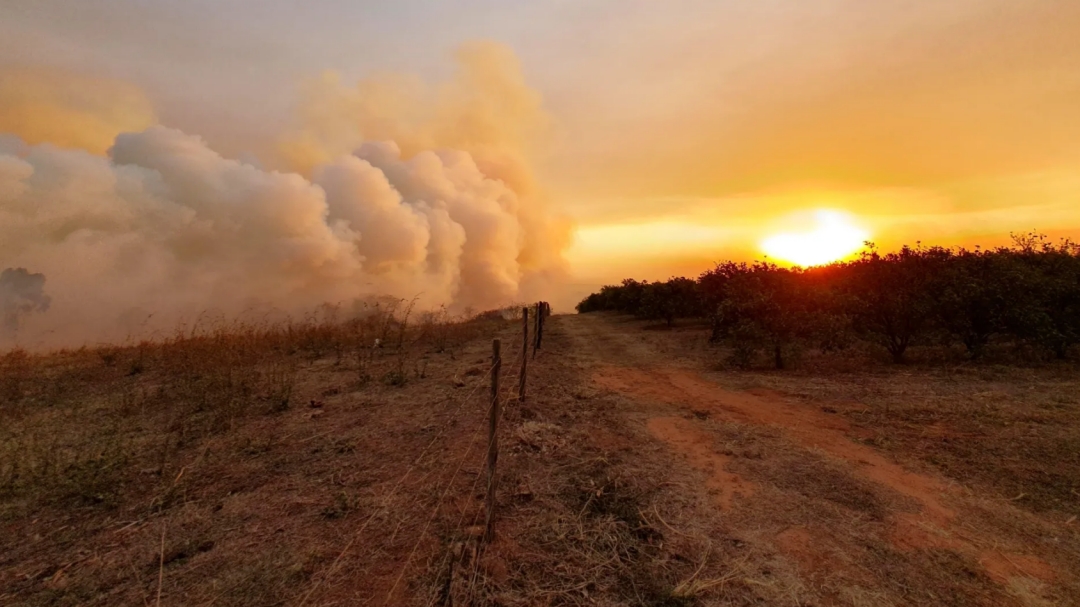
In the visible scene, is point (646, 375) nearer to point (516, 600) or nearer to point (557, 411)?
point (557, 411)

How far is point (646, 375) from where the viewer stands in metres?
11.5

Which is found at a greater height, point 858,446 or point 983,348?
point 983,348

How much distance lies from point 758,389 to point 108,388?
47.3ft

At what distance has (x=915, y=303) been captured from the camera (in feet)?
35.5

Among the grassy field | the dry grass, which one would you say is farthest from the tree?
the dry grass

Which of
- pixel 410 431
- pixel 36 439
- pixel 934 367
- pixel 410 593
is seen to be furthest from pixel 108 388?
pixel 934 367

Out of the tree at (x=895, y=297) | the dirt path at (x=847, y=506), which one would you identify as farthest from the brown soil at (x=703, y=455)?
the tree at (x=895, y=297)

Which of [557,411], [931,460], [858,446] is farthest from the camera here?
[557,411]

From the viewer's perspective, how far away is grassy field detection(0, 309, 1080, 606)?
3.51 meters

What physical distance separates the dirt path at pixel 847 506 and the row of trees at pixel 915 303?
3.82 meters

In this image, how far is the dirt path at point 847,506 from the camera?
3.51 m

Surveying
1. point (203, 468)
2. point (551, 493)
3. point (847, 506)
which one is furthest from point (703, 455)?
point (203, 468)

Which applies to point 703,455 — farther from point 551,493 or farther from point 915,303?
point 915,303

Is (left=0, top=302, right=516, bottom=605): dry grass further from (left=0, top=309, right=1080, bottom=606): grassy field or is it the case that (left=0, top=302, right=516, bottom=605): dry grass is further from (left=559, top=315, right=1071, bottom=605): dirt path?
(left=559, top=315, right=1071, bottom=605): dirt path
